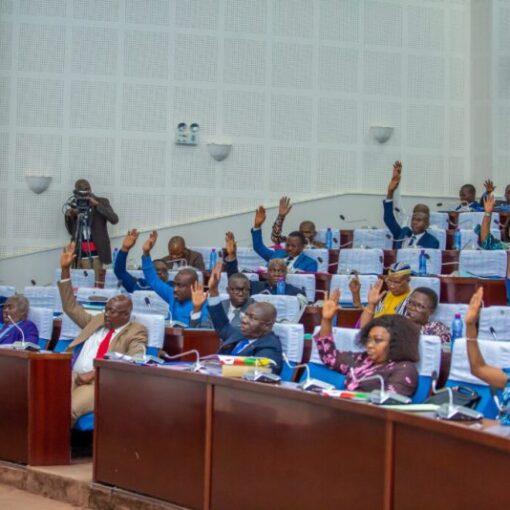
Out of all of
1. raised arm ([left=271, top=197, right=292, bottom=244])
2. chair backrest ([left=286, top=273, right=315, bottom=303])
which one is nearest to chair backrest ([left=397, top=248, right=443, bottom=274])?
chair backrest ([left=286, top=273, right=315, bottom=303])

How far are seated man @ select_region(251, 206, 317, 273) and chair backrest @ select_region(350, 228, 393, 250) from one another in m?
1.24

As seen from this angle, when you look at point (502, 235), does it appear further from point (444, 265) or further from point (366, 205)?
point (366, 205)

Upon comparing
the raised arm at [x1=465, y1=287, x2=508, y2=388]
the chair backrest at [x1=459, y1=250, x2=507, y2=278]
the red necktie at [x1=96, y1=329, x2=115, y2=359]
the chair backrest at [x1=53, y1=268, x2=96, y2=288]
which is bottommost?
the red necktie at [x1=96, y1=329, x2=115, y2=359]

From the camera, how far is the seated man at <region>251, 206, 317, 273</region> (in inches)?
416

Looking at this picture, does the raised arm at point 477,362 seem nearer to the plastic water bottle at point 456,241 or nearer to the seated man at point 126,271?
the seated man at point 126,271

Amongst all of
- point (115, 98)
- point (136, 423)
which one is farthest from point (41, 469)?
point (115, 98)

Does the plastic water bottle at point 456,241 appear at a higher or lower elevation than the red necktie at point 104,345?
higher

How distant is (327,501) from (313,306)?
4.15 m

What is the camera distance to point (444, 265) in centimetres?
1030

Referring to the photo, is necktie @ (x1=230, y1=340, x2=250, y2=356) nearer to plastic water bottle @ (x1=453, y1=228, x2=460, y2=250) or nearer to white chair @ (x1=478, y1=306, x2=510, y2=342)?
white chair @ (x1=478, y1=306, x2=510, y2=342)

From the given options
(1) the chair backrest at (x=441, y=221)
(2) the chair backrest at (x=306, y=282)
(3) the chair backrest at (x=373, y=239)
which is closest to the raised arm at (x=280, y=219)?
(3) the chair backrest at (x=373, y=239)

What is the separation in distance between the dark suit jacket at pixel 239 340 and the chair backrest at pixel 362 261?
3.76 metres

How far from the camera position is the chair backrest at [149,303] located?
29.2 ft

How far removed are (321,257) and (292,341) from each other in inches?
187
